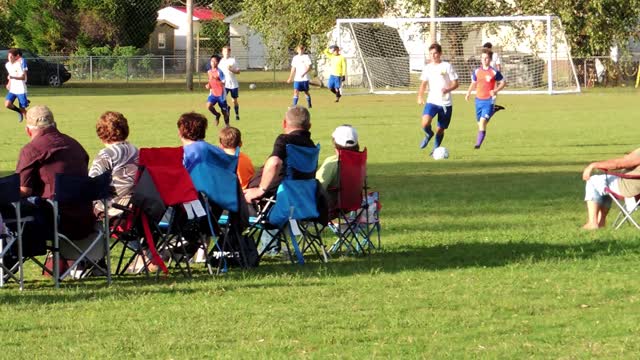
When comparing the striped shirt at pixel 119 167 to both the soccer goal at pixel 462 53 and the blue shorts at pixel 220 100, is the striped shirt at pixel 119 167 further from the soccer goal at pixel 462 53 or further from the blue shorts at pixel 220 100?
the soccer goal at pixel 462 53

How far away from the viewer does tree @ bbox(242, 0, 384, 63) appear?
56031mm

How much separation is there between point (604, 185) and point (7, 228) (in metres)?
5.41

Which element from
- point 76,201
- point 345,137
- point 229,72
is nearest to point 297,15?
point 229,72

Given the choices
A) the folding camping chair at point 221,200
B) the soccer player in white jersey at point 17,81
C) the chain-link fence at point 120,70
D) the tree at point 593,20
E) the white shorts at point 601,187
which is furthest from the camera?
the chain-link fence at point 120,70

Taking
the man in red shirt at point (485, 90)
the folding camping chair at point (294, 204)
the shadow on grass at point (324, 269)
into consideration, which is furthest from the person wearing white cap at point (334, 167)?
the man in red shirt at point (485, 90)

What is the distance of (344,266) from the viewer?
1058cm

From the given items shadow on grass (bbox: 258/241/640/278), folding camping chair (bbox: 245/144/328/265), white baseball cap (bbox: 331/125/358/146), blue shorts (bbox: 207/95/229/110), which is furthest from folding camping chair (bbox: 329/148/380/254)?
blue shorts (bbox: 207/95/229/110)

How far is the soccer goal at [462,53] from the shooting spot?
1940 inches

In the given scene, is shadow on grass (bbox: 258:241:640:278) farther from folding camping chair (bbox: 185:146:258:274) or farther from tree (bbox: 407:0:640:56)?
tree (bbox: 407:0:640:56)

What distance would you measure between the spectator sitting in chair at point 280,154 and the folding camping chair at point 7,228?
2.02 metres

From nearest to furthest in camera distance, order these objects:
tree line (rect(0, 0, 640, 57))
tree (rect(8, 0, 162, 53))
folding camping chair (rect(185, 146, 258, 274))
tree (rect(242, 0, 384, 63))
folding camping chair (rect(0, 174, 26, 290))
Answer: folding camping chair (rect(0, 174, 26, 290)), folding camping chair (rect(185, 146, 258, 274)), tree line (rect(0, 0, 640, 57)), tree (rect(242, 0, 384, 63)), tree (rect(8, 0, 162, 53))

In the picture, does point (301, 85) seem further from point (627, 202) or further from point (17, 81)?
point (627, 202)

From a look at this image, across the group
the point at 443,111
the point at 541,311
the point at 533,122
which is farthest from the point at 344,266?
the point at 533,122

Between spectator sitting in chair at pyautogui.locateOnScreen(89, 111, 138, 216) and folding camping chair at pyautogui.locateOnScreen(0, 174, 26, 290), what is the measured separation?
892 mm
